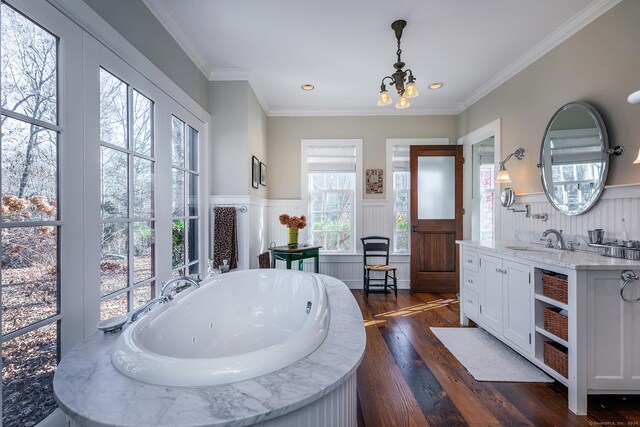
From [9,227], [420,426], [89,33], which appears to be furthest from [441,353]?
[89,33]

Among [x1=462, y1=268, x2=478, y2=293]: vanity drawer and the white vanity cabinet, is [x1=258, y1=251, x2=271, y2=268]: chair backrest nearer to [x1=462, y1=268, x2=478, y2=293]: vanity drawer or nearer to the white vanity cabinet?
[x1=462, y1=268, x2=478, y2=293]: vanity drawer

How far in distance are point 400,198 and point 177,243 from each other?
3098mm

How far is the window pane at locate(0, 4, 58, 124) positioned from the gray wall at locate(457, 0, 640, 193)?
333 centimetres

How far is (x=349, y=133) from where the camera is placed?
→ 4.34 meters

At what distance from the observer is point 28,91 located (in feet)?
3.94

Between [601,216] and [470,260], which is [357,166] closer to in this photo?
[470,260]

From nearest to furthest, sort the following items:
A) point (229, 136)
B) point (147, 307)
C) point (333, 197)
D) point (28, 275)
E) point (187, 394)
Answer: point (187, 394), point (28, 275), point (147, 307), point (229, 136), point (333, 197)

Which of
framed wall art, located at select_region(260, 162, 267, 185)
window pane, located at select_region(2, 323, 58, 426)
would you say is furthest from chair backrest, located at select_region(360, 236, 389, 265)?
window pane, located at select_region(2, 323, 58, 426)

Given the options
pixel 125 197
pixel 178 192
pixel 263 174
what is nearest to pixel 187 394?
pixel 125 197

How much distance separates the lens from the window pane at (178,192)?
2486mm

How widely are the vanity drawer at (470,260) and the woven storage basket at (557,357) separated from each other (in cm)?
86

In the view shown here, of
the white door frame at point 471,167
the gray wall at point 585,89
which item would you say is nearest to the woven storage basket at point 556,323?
the gray wall at point 585,89

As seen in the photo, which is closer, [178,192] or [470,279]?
[178,192]

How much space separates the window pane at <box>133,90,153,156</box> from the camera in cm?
194
